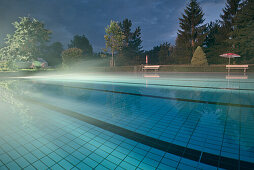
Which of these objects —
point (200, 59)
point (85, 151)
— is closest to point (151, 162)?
point (85, 151)

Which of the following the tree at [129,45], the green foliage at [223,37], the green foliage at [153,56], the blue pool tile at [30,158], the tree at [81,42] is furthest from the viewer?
the tree at [81,42]

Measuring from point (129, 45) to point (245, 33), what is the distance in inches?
858

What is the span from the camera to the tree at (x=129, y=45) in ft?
109

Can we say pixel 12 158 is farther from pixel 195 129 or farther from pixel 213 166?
pixel 195 129

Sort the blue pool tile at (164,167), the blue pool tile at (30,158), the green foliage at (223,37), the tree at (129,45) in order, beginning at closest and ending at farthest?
the blue pool tile at (164,167), the blue pool tile at (30,158), the green foliage at (223,37), the tree at (129,45)

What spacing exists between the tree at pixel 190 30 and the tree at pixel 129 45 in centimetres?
1064

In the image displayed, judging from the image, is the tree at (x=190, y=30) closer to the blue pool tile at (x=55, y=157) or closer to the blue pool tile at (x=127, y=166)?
the blue pool tile at (x=127, y=166)

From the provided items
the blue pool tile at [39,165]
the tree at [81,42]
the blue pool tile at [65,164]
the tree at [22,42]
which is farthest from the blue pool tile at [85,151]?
the tree at [81,42]

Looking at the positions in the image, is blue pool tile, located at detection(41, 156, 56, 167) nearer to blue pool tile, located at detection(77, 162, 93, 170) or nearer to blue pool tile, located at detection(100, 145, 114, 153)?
blue pool tile, located at detection(77, 162, 93, 170)

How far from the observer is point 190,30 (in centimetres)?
2628

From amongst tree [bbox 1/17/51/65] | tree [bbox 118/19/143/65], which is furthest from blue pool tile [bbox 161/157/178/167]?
tree [bbox 118/19/143/65]

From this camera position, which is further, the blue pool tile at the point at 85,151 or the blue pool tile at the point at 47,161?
the blue pool tile at the point at 85,151

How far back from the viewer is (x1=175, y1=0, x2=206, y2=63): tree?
25.0 meters

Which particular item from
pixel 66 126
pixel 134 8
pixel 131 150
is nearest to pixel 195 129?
pixel 131 150
